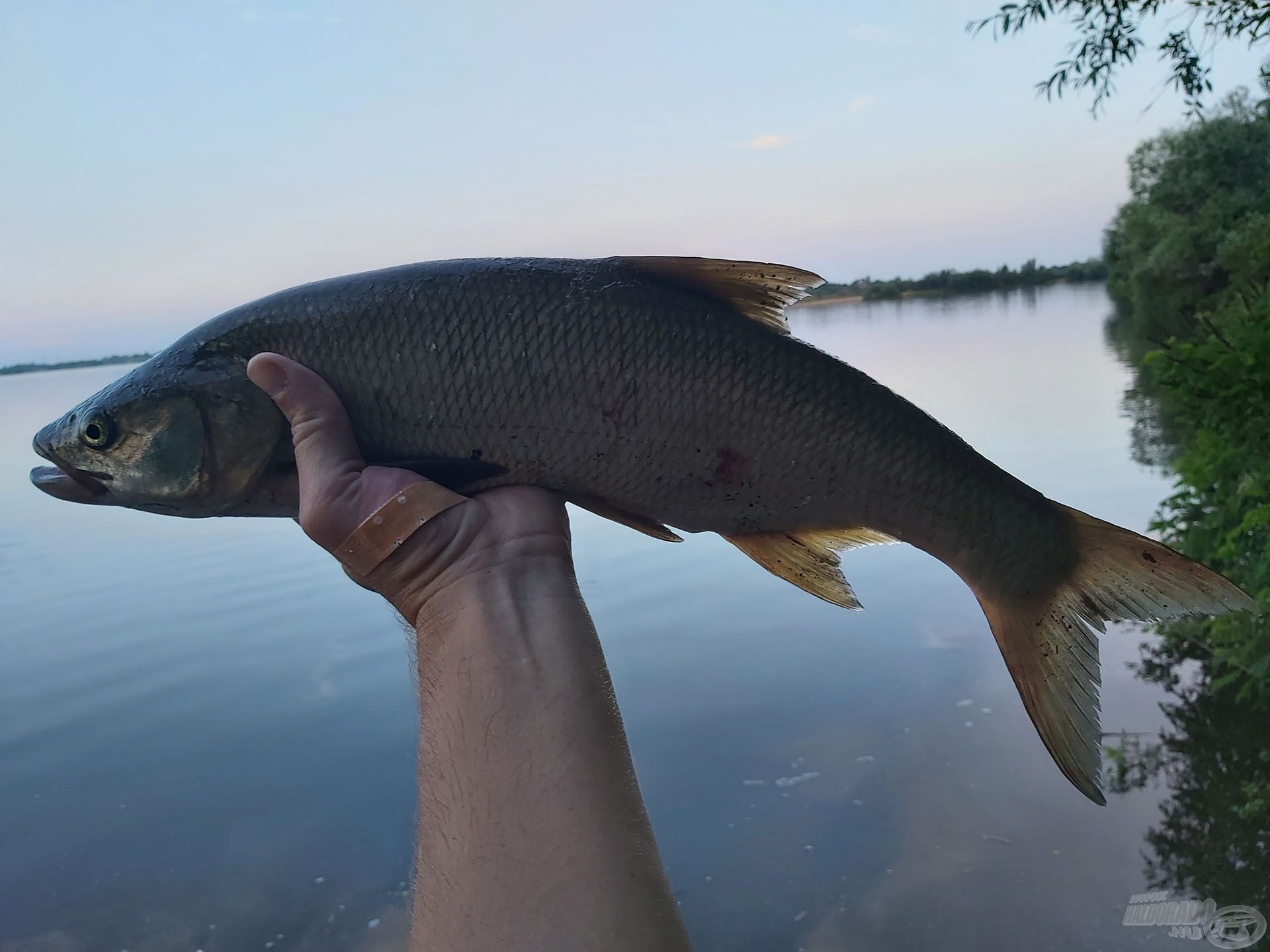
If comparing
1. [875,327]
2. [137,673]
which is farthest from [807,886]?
[875,327]

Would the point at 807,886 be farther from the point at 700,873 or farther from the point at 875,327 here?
the point at 875,327

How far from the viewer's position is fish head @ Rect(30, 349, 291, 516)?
236 centimetres

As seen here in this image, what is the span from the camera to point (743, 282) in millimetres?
2279

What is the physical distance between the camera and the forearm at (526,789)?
4.60 feet

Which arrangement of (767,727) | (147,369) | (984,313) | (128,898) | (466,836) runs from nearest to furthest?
(466,836)
(147,369)
(128,898)
(767,727)
(984,313)

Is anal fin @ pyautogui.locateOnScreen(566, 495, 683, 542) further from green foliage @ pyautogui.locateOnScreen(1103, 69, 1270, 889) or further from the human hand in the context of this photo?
green foliage @ pyautogui.locateOnScreen(1103, 69, 1270, 889)

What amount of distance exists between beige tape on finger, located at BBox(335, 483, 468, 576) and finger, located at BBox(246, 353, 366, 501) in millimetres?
169

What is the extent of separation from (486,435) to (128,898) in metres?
5.35

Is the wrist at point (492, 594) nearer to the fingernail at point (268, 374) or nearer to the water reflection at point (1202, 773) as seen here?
the fingernail at point (268, 374)

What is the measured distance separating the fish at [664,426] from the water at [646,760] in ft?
1.31

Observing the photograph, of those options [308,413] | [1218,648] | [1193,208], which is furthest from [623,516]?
[1193,208]

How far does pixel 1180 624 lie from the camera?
7.21 metres

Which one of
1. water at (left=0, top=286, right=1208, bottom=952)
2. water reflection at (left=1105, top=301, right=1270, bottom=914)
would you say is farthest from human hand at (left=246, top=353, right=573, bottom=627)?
water reflection at (left=1105, top=301, right=1270, bottom=914)

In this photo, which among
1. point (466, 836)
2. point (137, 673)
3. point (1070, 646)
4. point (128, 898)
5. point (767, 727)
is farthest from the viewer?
point (137, 673)
